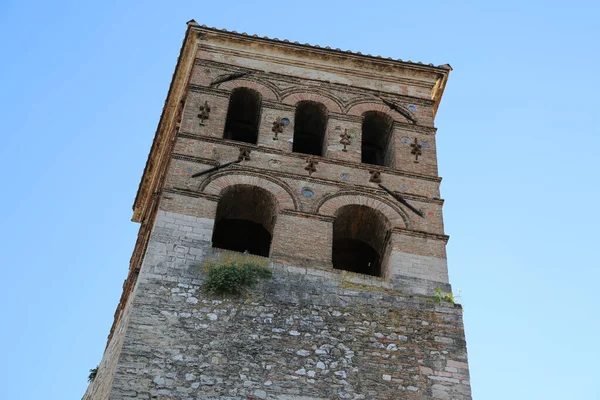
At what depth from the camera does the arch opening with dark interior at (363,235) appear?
1595 centimetres

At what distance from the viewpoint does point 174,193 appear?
1516 cm

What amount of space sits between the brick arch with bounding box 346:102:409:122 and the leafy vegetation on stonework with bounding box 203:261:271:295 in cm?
580

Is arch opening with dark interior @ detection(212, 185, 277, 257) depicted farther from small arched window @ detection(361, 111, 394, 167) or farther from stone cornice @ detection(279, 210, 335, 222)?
small arched window @ detection(361, 111, 394, 167)

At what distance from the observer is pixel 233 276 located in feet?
44.3

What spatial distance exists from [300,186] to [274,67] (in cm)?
433

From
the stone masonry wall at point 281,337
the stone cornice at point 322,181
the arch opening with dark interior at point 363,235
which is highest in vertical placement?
the stone cornice at point 322,181

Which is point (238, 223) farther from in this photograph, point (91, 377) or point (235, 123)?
point (91, 377)

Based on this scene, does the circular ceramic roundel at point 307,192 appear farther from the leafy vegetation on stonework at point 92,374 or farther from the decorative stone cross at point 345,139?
the leafy vegetation on stonework at point 92,374

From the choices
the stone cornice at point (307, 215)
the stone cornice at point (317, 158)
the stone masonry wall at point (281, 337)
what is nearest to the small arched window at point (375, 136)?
the stone cornice at point (317, 158)

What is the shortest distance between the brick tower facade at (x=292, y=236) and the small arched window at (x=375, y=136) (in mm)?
34

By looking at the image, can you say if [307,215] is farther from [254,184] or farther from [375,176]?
[375,176]

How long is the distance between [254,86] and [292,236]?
483 cm

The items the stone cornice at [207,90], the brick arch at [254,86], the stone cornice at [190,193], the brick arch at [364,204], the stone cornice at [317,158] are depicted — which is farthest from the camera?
the brick arch at [254,86]

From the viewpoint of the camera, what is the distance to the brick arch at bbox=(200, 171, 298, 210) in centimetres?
1549
